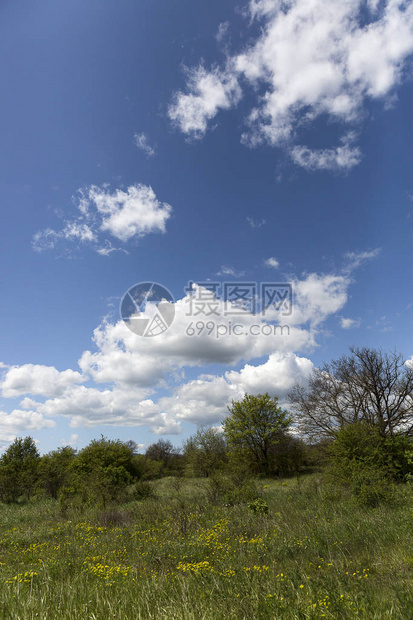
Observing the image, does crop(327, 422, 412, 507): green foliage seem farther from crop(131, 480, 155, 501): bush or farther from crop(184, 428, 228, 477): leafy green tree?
crop(184, 428, 228, 477): leafy green tree

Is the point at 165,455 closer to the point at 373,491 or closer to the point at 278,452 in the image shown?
the point at 278,452

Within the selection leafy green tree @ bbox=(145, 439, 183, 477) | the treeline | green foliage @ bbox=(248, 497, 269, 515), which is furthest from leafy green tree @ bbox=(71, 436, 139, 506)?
leafy green tree @ bbox=(145, 439, 183, 477)

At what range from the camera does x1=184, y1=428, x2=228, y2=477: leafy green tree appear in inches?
1675

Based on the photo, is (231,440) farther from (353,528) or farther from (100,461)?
(353,528)

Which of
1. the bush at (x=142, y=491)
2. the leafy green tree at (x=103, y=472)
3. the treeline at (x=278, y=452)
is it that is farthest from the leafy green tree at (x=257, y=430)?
the bush at (x=142, y=491)

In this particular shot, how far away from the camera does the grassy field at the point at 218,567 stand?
4125mm

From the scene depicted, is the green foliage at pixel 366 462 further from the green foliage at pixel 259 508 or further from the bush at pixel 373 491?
the green foliage at pixel 259 508

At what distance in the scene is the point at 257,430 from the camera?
40.4 metres

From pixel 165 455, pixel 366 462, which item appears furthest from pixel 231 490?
pixel 165 455

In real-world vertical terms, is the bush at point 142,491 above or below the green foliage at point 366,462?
below

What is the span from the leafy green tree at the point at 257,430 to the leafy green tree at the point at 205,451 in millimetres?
3479

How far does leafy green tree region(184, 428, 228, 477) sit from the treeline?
0.14 m

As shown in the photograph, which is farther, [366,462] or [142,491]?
[142,491]

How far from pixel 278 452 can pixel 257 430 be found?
12.4 ft
